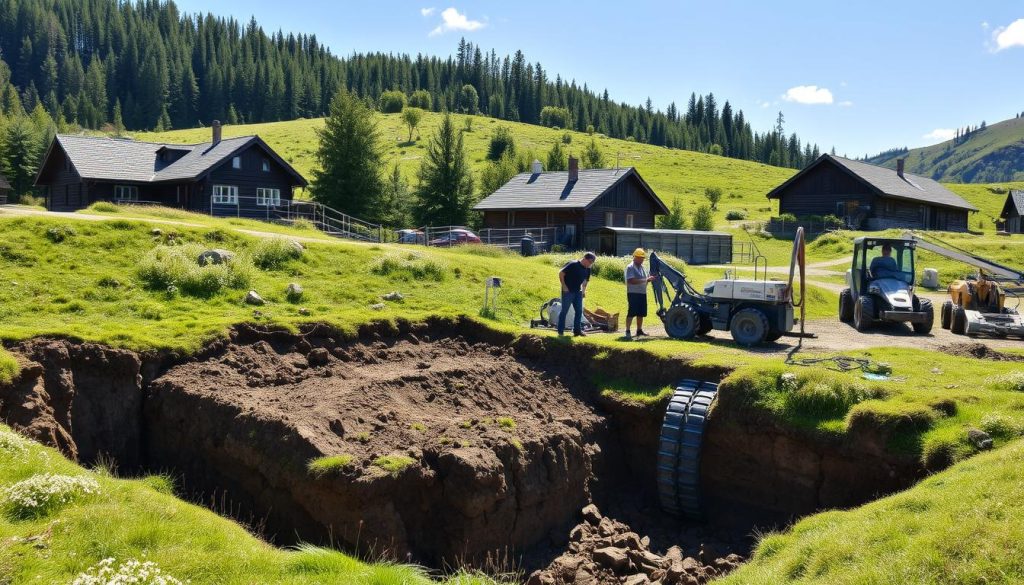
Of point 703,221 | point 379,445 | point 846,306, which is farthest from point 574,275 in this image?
point 703,221

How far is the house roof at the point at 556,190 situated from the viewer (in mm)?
46031

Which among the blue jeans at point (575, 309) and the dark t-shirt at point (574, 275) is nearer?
the dark t-shirt at point (574, 275)

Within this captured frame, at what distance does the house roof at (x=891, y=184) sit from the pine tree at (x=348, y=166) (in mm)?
32413

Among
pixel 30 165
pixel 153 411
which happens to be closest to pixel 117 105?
pixel 30 165

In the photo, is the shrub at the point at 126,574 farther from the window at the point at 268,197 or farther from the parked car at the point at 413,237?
the window at the point at 268,197

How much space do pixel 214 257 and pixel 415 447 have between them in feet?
34.8

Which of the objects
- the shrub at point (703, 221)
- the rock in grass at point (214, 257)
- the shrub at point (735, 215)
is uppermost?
the shrub at point (735, 215)

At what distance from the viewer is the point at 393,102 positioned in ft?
474

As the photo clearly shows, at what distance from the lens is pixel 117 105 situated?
437 feet

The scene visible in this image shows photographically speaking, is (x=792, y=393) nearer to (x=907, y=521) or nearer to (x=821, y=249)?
(x=907, y=521)

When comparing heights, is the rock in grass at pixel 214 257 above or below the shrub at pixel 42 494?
above

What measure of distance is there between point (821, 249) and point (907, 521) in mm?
43507

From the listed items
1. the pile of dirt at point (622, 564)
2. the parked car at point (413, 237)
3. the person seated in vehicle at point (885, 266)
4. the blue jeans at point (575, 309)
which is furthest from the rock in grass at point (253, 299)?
the parked car at point (413, 237)

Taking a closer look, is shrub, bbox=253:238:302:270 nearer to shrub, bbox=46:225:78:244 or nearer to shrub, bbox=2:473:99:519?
shrub, bbox=46:225:78:244
